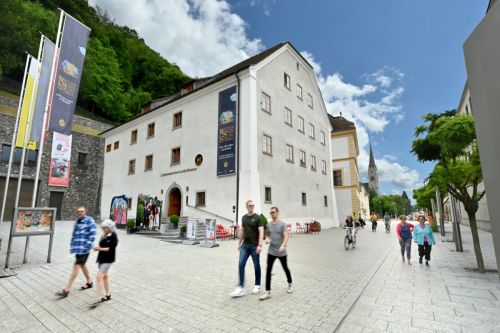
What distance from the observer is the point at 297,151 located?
25688 millimetres

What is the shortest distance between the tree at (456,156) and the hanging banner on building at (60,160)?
32.2m

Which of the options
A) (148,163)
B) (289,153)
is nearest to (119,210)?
(148,163)

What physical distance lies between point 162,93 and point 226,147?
37455 mm

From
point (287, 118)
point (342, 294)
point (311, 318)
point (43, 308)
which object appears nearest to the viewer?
point (311, 318)

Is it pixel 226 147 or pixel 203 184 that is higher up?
pixel 226 147

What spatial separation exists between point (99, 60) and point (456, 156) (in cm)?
4911

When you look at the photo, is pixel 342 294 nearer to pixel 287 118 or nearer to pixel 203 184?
pixel 203 184

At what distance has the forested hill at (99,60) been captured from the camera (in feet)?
111

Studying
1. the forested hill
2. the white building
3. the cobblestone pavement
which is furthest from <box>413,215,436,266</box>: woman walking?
the forested hill

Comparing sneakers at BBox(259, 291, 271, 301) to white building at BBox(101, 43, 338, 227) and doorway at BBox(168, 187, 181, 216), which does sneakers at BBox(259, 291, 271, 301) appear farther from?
doorway at BBox(168, 187, 181, 216)

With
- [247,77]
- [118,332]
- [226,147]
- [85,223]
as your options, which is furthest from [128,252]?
[247,77]

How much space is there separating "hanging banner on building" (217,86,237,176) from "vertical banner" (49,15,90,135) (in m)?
11.1

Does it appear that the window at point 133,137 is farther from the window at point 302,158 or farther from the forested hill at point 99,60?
the window at point 302,158

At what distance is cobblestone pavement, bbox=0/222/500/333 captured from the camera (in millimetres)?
4406
